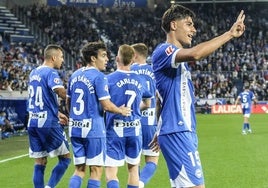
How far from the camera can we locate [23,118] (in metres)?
27.9

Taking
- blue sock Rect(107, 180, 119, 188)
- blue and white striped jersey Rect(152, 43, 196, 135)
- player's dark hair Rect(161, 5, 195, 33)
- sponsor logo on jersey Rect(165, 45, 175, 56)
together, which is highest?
player's dark hair Rect(161, 5, 195, 33)

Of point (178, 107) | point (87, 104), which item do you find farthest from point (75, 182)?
point (178, 107)

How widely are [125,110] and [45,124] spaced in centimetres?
195

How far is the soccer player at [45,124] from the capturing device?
10.2 meters

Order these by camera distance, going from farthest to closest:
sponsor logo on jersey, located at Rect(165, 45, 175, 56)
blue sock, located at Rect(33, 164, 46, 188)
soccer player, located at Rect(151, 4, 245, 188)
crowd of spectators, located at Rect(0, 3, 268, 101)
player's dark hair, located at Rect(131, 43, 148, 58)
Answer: crowd of spectators, located at Rect(0, 3, 268, 101), player's dark hair, located at Rect(131, 43, 148, 58), blue sock, located at Rect(33, 164, 46, 188), soccer player, located at Rect(151, 4, 245, 188), sponsor logo on jersey, located at Rect(165, 45, 175, 56)

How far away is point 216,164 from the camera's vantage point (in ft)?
51.3

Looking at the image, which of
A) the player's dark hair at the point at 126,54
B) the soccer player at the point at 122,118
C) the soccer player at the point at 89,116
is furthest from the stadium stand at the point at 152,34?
the soccer player at the point at 89,116

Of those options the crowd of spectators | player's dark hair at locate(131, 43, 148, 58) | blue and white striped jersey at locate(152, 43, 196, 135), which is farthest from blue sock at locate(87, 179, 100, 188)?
the crowd of spectators

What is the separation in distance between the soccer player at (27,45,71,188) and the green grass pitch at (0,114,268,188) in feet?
6.35

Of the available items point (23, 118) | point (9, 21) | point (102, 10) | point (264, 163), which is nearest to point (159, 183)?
point (264, 163)

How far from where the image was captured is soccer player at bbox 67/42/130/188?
349 inches

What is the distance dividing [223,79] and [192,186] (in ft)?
146

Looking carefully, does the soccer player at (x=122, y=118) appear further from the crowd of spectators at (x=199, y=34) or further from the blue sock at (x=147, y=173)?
the crowd of spectators at (x=199, y=34)

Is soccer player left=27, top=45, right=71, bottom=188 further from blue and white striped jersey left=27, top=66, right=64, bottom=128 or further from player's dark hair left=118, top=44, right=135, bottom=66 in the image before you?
player's dark hair left=118, top=44, right=135, bottom=66
